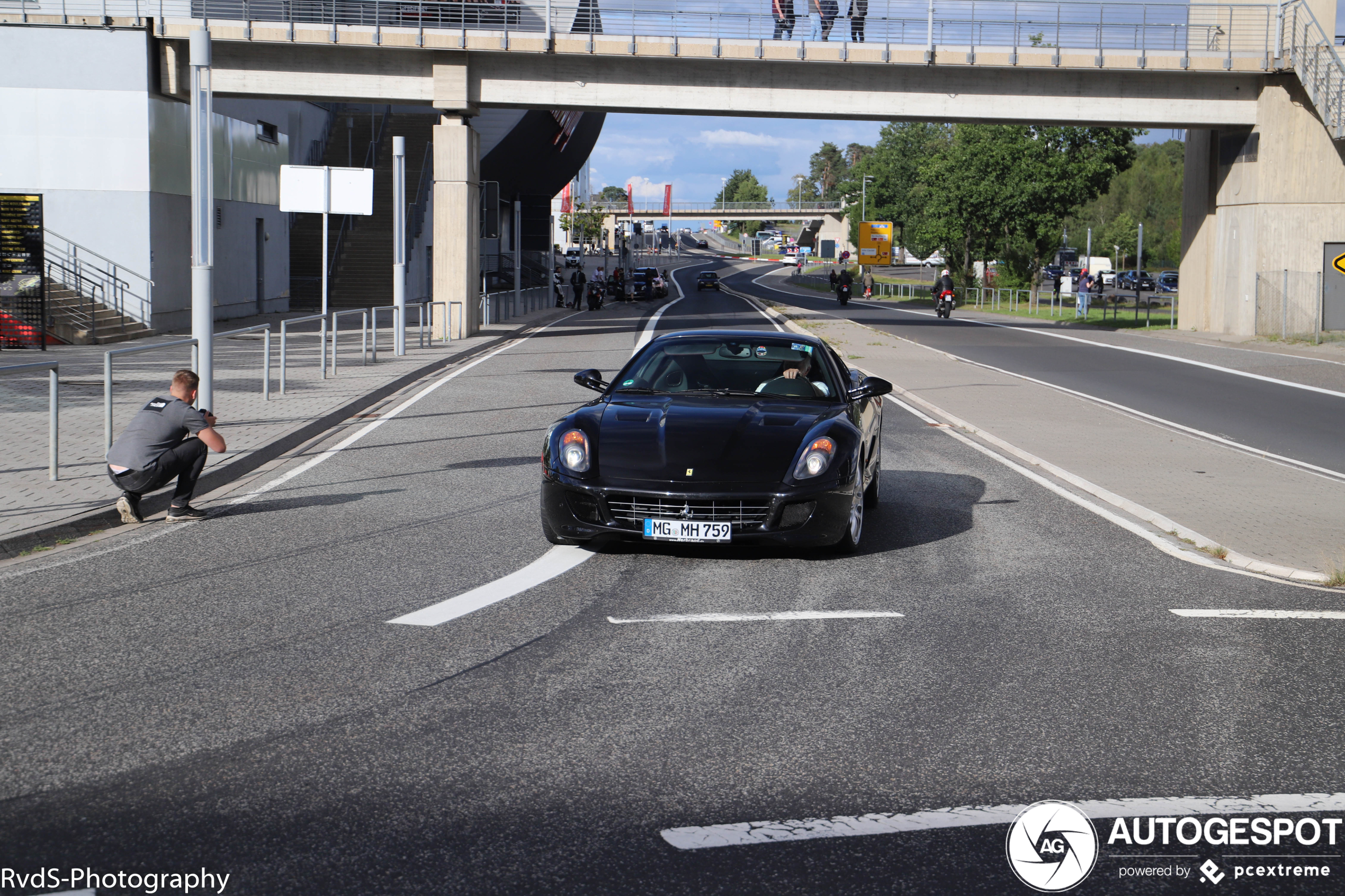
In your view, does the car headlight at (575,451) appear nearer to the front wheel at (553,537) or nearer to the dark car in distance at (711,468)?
the dark car in distance at (711,468)

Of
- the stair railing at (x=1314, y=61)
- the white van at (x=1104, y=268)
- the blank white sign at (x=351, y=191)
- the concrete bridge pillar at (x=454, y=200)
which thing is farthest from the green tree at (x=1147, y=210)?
the blank white sign at (x=351, y=191)

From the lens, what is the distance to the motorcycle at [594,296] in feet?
192

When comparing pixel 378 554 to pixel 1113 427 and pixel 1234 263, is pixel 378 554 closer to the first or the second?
pixel 1113 427

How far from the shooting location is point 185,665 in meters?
5.68

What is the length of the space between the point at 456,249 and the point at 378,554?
27.7 metres

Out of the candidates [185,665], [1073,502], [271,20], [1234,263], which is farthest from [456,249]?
[185,665]

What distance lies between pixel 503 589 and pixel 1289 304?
3428 centimetres

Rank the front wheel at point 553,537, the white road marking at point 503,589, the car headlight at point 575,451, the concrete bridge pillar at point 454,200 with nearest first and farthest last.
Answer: the white road marking at point 503,589, the car headlight at point 575,451, the front wheel at point 553,537, the concrete bridge pillar at point 454,200

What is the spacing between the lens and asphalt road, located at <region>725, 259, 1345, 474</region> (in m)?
15.8

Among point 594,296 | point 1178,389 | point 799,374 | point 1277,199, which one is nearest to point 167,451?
point 799,374

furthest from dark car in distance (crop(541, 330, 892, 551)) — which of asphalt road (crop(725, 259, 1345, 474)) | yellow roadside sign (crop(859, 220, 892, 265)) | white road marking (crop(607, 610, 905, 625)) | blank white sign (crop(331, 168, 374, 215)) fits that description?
yellow roadside sign (crop(859, 220, 892, 265))

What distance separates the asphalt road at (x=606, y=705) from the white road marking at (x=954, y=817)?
59mm

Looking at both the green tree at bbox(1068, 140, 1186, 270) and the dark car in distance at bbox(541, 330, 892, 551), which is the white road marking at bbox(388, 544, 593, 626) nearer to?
the dark car in distance at bbox(541, 330, 892, 551)

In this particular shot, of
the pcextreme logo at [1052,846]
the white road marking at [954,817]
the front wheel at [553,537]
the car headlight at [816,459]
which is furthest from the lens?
the front wheel at [553,537]
